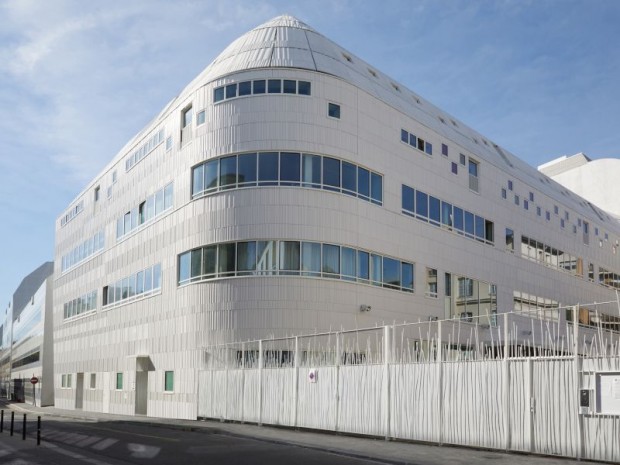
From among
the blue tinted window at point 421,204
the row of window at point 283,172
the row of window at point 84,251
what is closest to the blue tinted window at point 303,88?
the row of window at point 283,172

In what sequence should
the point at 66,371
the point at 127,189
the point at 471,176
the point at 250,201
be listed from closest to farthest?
the point at 250,201 → the point at 471,176 → the point at 127,189 → the point at 66,371

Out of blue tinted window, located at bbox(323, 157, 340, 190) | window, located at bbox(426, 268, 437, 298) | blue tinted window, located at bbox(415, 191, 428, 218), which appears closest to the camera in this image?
blue tinted window, located at bbox(323, 157, 340, 190)

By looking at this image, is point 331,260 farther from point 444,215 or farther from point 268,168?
point 444,215

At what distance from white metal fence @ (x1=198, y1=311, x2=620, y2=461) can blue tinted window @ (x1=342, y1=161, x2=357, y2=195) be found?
29.3ft

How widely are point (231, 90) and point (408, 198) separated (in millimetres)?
10808

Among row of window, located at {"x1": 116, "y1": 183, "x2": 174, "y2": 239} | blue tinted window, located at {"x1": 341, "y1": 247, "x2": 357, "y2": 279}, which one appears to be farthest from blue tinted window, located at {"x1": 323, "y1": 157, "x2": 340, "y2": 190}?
row of window, located at {"x1": 116, "y1": 183, "x2": 174, "y2": 239}

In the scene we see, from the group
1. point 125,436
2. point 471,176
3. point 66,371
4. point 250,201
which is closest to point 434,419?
point 125,436

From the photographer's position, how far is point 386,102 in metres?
37.5

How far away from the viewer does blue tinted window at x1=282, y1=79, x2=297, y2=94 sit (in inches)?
1344

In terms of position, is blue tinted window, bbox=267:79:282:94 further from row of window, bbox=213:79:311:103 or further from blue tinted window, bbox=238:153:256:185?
blue tinted window, bbox=238:153:256:185

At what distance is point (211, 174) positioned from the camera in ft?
114

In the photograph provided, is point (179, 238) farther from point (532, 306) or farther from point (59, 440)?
point (532, 306)

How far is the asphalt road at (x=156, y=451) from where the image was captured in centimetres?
1684

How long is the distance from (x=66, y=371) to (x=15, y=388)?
56.6m
